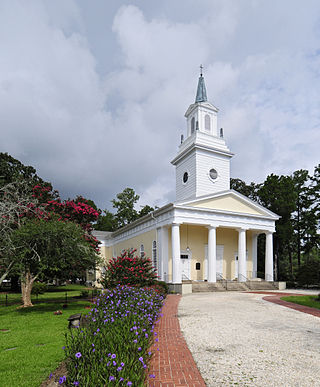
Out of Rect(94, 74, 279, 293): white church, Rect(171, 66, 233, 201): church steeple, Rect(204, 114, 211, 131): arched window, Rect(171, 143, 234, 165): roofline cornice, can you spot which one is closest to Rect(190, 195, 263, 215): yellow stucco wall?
Rect(94, 74, 279, 293): white church

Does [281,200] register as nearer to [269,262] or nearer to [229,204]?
[269,262]

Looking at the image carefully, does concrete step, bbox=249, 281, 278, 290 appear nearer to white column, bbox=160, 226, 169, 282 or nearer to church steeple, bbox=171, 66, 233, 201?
white column, bbox=160, 226, 169, 282

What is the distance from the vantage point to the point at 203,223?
78.3 feet

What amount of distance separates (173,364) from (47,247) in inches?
325

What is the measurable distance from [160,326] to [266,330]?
3090 mm

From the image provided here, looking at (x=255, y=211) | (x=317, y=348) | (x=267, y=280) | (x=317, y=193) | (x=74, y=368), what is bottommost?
(x=267, y=280)

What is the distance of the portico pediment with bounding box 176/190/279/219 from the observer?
2409 centimetres

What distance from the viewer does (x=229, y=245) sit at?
28.5 meters

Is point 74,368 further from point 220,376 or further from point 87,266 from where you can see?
point 87,266

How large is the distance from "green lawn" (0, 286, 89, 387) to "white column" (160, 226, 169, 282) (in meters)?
12.4

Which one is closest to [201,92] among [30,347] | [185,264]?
[185,264]

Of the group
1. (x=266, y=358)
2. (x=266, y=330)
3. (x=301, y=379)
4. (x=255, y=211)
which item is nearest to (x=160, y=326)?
(x=266, y=330)

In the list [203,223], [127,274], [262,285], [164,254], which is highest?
[203,223]

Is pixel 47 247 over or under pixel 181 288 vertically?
over
